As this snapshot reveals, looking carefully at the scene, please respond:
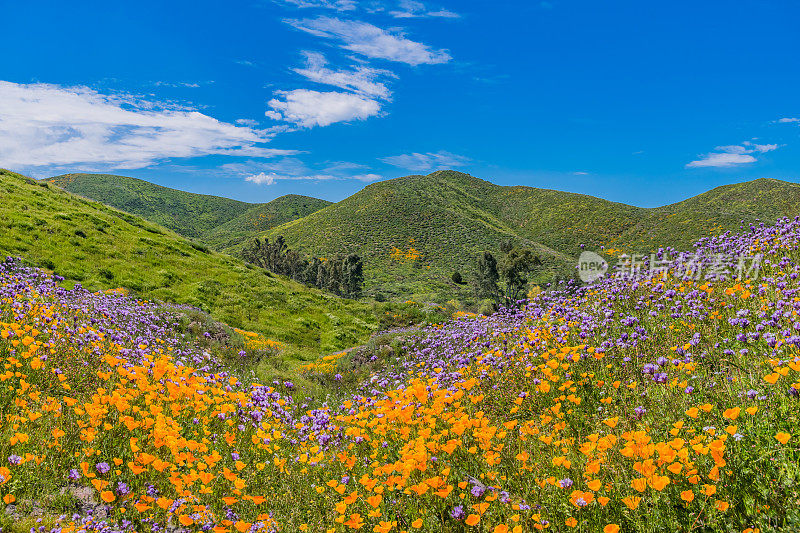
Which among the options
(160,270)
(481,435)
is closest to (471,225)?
(160,270)

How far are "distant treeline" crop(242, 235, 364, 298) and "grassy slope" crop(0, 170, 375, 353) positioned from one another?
→ 2156cm

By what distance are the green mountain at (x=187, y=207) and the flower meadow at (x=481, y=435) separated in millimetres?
113514

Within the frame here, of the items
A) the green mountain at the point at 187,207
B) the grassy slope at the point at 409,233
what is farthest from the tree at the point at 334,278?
the green mountain at the point at 187,207

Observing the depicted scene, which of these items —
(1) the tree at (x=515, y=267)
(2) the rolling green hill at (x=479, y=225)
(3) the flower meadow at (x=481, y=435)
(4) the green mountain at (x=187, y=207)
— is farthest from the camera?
(4) the green mountain at (x=187, y=207)

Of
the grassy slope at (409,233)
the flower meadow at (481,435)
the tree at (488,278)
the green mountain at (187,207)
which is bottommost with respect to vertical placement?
the flower meadow at (481,435)

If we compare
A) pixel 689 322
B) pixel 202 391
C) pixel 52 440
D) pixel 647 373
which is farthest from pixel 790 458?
pixel 52 440

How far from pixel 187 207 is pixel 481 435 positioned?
570ft

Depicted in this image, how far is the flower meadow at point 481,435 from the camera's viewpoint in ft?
9.16

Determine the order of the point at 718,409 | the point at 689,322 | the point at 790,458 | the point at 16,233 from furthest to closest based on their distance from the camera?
the point at 16,233
the point at 689,322
the point at 718,409
the point at 790,458

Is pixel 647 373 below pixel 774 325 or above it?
below

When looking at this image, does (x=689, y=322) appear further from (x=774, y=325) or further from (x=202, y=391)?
(x=202, y=391)

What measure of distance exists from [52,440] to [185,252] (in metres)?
24.0

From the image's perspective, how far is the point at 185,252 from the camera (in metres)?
25.6

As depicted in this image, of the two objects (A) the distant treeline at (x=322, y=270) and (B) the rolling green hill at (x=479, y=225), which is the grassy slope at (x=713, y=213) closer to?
(B) the rolling green hill at (x=479, y=225)
